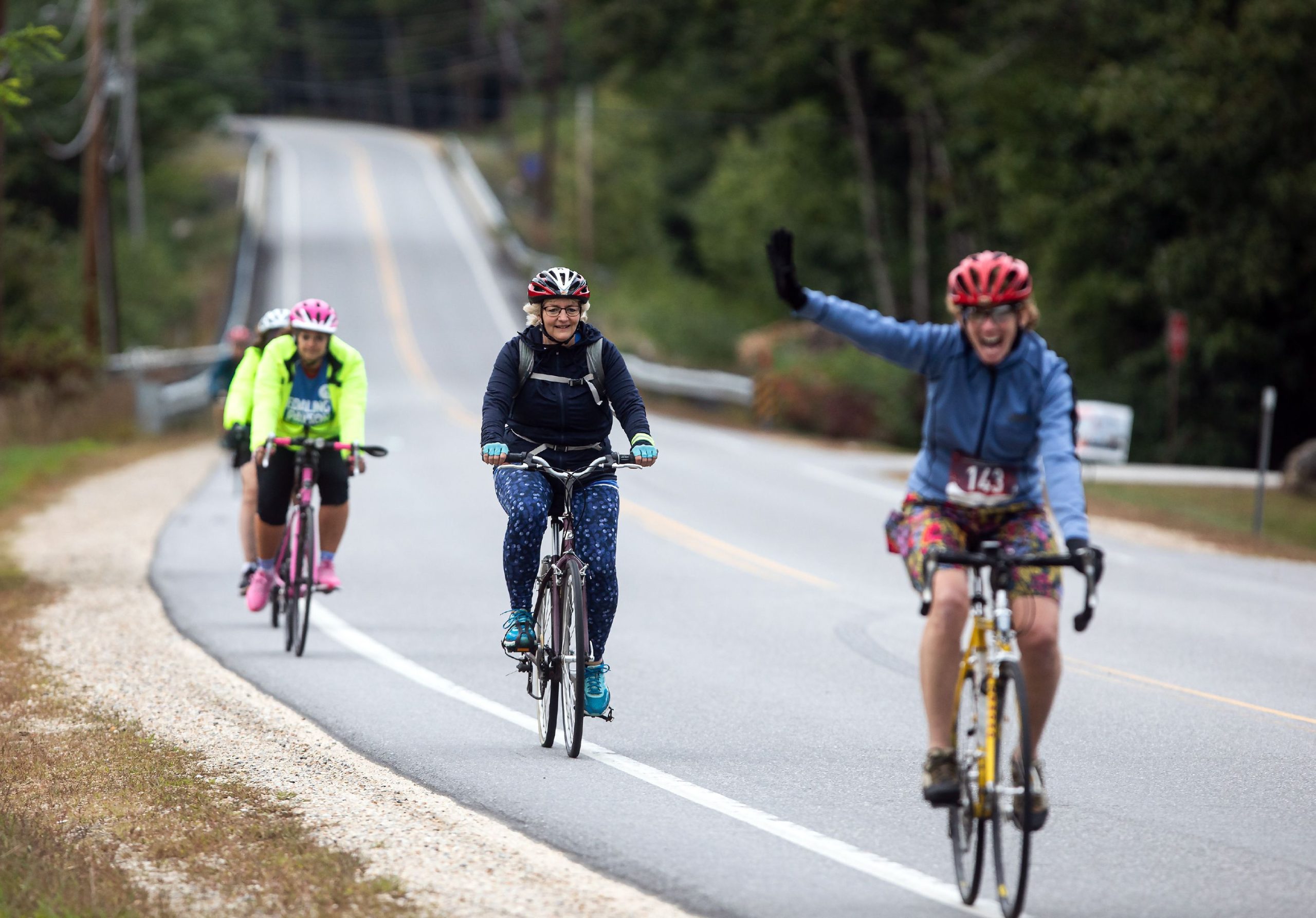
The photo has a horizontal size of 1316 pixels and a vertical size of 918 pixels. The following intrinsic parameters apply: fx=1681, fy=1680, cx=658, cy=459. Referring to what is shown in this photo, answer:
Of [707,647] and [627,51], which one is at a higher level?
[627,51]

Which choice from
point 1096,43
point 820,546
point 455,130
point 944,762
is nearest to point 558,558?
point 944,762

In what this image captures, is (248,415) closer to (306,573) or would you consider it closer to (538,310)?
(306,573)

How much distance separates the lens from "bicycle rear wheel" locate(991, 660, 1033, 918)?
16.5ft

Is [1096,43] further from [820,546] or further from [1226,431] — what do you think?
[820,546]

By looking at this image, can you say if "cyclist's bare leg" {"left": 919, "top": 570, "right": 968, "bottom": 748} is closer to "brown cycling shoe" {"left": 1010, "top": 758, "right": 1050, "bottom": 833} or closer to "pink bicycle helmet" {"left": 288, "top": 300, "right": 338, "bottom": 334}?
"brown cycling shoe" {"left": 1010, "top": 758, "right": 1050, "bottom": 833}

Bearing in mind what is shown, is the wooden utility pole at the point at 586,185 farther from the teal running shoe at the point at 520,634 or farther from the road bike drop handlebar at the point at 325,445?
the teal running shoe at the point at 520,634

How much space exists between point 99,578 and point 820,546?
6569 mm

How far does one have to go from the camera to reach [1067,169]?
1362 inches

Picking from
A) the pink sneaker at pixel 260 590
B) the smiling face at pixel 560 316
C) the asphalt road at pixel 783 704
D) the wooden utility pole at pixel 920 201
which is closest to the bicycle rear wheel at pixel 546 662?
the asphalt road at pixel 783 704

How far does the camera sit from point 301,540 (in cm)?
1026

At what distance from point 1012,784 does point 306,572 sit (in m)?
5.94

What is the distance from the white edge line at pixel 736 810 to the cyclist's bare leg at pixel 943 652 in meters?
0.51

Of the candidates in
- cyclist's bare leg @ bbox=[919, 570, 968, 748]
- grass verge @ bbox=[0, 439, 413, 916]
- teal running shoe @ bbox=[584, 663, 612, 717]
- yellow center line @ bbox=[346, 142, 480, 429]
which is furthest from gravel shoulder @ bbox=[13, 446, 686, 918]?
yellow center line @ bbox=[346, 142, 480, 429]

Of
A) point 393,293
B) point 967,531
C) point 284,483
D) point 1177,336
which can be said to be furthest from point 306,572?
point 393,293
